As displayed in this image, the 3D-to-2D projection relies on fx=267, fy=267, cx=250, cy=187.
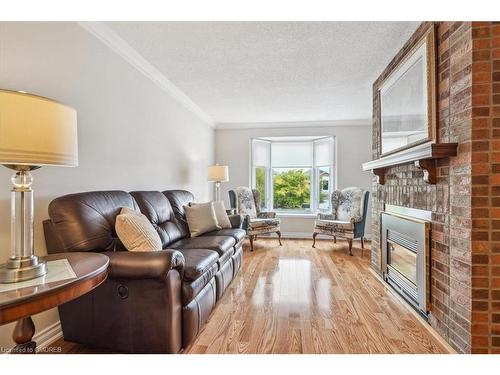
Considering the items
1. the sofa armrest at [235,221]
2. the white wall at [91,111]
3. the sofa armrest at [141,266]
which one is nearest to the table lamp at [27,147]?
the sofa armrest at [141,266]

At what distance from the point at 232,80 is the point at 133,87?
46.3 inches

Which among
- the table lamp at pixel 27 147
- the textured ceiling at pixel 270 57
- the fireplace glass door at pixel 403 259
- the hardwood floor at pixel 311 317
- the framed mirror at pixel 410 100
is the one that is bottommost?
the hardwood floor at pixel 311 317

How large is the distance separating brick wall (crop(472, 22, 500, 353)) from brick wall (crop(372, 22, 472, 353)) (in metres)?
0.03

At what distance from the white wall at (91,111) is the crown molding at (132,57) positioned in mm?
50

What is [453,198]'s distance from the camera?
1.73 metres

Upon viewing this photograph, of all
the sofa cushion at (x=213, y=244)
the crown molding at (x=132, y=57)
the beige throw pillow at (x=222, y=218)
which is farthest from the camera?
the beige throw pillow at (x=222, y=218)

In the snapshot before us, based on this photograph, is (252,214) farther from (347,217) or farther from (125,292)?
(125,292)

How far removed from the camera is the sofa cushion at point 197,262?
5.84 feet

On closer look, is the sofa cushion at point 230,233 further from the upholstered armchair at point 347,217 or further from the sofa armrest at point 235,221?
the upholstered armchair at point 347,217

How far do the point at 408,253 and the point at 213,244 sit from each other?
175 cm

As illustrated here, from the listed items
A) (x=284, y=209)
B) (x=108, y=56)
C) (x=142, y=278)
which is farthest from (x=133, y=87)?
(x=284, y=209)

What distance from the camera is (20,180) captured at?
1.20 meters

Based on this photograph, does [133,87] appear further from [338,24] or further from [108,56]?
[338,24]

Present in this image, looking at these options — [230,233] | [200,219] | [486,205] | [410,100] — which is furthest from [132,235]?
[410,100]
